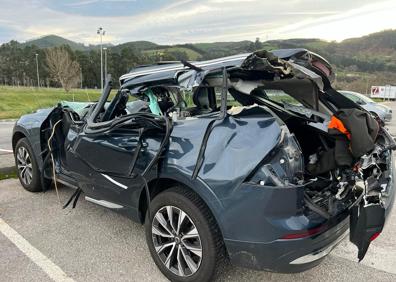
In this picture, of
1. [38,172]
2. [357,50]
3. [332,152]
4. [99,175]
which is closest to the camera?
[332,152]

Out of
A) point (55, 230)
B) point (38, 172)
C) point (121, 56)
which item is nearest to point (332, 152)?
point (55, 230)

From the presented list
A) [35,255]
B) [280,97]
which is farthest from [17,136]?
[280,97]

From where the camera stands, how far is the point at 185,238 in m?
2.80

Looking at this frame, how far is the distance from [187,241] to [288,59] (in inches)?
63.9

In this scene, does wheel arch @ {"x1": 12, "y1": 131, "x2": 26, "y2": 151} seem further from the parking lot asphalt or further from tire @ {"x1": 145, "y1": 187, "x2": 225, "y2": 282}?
tire @ {"x1": 145, "y1": 187, "x2": 225, "y2": 282}

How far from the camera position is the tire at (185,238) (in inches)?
103

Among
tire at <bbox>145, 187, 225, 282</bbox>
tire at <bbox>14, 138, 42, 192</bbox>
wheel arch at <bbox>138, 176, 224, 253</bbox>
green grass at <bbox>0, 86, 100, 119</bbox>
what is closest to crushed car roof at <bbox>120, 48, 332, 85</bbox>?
wheel arch at <bbox>138, 176, 224, 253</bbox>

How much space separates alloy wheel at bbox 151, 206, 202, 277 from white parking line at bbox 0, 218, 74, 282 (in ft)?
2.52

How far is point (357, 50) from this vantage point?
99.1 meters

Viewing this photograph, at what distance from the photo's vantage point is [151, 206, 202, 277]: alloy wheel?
275cm

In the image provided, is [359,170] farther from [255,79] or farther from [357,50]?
[357,50]

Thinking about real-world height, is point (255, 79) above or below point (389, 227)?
above

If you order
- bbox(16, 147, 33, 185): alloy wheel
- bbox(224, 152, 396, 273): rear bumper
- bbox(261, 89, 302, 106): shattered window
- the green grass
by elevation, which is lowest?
the green grass

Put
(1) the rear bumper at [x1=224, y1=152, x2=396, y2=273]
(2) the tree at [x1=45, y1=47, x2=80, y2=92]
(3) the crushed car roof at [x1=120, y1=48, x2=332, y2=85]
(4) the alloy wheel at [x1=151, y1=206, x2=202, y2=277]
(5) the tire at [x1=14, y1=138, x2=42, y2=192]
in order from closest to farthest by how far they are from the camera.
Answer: (1) the rear bumper at [x1=224, y1=152, x2=396, y2=273] < (4) the alloy wheel at [x1=151, y1=206, x2=202, y2=277] < (3) the crushed car roof at [x1=120, y1=48, x2=332, y2=85] < (5) the tire at [x1=14, y1=138, x2=42, y2=192] < (2) the tree at [x1=45, y1=47, x2=80, y2=92]
